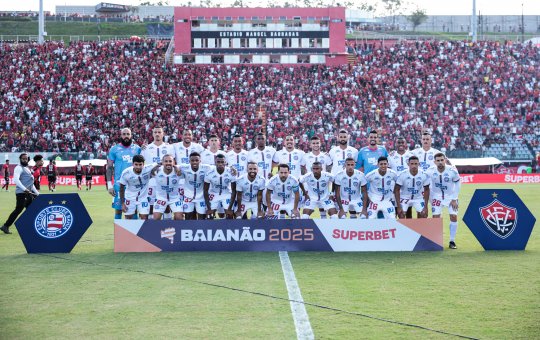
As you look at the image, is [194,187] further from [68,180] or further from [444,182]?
[68,180]

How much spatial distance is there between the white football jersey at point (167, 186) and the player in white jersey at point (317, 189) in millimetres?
2631

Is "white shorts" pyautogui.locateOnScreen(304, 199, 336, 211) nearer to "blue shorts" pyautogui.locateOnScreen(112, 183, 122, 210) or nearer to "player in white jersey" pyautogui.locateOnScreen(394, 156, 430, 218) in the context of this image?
"player in white jersey" pyautogui.locateOnScreen(394, 156, 430, 218)

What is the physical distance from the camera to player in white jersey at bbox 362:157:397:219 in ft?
45.3

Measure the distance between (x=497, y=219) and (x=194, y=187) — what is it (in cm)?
599

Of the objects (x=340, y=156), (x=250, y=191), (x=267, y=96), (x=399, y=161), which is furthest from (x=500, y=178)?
(x=250, y=191)

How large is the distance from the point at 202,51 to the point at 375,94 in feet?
47.7

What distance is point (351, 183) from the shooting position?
14062 millimetres

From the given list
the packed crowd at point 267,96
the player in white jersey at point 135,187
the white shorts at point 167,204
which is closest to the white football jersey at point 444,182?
the white shorts at point 167,204

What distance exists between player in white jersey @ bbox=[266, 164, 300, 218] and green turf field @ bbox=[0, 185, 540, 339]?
64.9 inches

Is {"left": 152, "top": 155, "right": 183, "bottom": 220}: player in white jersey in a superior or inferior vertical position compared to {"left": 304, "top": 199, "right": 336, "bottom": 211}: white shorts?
superior

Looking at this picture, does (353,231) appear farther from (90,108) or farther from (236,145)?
(90,108)

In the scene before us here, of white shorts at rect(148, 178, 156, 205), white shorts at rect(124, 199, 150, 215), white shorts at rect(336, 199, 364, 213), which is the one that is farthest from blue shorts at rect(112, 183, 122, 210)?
white shorts at rect(336, 199, 364, 213)

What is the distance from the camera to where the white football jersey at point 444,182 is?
1370 cm

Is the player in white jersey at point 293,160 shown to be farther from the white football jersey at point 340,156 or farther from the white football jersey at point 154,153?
the white football jersey at point 154,153
